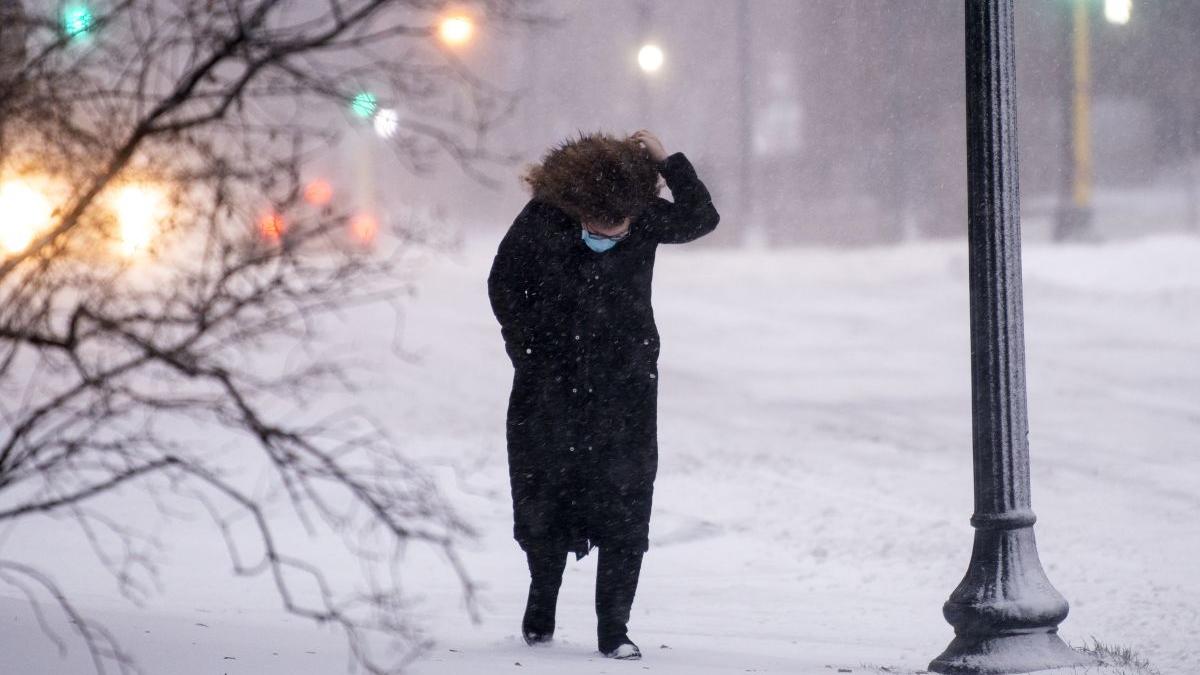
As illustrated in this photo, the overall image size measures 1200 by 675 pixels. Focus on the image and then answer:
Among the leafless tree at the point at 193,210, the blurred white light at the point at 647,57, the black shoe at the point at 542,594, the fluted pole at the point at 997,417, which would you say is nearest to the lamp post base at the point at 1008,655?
the fluted pole at the point at 997,417

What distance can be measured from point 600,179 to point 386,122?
0.88 metres

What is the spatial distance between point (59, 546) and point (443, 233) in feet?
15.0

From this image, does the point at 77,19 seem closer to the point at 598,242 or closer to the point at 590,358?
the point at 598,242

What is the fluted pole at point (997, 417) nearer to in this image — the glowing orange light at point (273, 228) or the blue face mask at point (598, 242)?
the blue face mask at point (598, 242)

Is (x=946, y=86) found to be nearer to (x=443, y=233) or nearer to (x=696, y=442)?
(x=696, y=442)

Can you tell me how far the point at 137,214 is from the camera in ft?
13.7

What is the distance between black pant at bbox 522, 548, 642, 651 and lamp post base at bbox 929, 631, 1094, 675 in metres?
1.06

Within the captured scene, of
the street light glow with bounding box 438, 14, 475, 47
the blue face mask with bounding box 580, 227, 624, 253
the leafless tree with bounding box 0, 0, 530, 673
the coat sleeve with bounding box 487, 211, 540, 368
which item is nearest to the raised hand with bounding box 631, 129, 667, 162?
the blue face mask with bounding box 580, 227, 624, 253

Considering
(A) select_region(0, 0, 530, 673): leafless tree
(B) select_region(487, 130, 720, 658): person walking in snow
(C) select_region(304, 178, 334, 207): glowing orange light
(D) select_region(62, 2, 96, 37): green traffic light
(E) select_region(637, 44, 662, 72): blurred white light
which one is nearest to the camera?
(A) select_region(0, 0, 530, 673): leafless tree

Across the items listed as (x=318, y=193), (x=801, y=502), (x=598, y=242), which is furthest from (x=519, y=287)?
(x=801, y=502)

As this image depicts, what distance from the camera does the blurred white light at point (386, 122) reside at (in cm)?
430

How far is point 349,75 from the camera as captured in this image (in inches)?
158

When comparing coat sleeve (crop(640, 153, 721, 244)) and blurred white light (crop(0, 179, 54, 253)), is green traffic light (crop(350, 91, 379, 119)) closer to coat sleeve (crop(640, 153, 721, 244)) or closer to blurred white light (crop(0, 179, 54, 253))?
blurred white light (crop(0, 179, 54, 253))

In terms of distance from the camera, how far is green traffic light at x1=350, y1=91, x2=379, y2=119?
4.00 meters
